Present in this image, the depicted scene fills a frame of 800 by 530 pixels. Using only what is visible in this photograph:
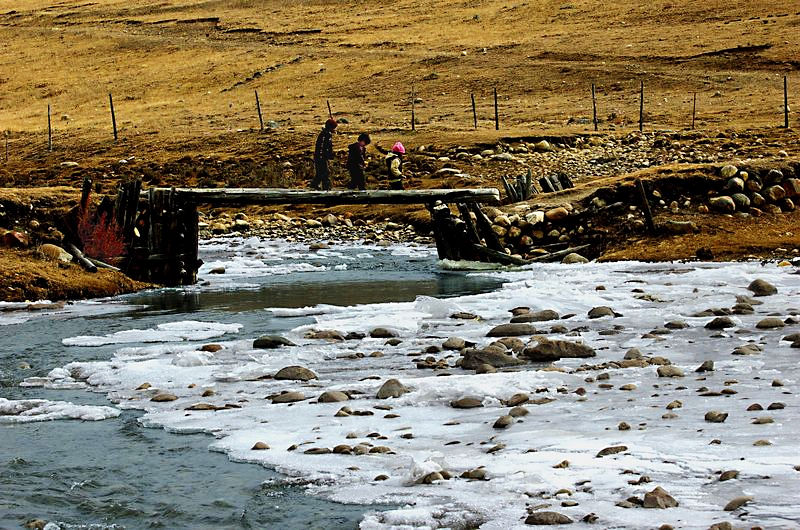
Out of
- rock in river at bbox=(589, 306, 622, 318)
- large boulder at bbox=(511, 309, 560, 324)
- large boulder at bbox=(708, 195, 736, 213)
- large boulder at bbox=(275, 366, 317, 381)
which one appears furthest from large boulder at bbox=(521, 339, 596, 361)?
large boulder at bbox=(708, 195, 736, 213)

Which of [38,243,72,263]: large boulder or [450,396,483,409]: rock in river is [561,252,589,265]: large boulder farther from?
[450,396,483,409]: rock in river

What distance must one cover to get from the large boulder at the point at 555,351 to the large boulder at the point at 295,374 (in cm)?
224

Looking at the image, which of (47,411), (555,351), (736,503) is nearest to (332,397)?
(47,411)

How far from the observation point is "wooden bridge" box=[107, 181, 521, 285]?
20.8 meters

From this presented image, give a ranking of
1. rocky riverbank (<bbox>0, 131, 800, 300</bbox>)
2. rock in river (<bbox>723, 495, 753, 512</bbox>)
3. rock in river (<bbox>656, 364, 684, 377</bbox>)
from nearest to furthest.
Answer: rock in river (<bbox>723, 495, 753, 512</bbox>), rock in river (<bbox>656, 364, 684, 377</bbox>), rocky riverbank (<bbox>0, 131, 800, 300</bbox>)

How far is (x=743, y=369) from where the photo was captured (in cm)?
1080

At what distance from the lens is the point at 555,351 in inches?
470

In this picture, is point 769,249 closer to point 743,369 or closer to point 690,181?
point 690,181

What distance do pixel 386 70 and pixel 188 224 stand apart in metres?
35.2

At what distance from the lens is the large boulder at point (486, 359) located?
11.5 metres

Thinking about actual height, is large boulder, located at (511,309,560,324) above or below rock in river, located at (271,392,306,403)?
below

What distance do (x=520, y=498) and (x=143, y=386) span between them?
17.2 ft

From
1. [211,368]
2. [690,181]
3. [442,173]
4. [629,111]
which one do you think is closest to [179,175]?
[442,173]

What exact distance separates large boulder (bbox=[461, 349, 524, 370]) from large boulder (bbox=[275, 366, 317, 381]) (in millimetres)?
1529
